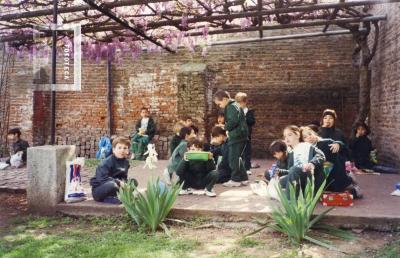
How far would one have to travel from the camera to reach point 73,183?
530 centimetres

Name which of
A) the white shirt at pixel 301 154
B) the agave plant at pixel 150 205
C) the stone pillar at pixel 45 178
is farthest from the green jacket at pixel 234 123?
the stone pillar at pixel 45 178

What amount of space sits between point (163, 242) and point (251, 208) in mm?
1273

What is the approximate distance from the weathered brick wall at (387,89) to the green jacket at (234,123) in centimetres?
325

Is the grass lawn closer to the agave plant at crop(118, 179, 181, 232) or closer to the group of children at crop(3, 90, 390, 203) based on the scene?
the agave plant at crop(118, 179, 181, 232)

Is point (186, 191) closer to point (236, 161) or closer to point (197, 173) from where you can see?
point (197, 173)

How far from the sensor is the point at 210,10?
7.52 metres

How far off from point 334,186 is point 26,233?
372 cm

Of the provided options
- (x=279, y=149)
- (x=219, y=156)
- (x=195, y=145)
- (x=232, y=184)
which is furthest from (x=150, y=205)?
(x=219, y=156)

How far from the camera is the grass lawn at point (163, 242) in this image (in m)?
3.63

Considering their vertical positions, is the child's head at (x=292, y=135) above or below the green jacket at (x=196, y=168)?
above

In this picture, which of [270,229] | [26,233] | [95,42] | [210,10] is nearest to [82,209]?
[26,233]

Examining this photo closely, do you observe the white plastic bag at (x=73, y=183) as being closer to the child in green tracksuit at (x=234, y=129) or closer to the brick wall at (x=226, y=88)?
the child in green tracksuit at (x=234, y=129)

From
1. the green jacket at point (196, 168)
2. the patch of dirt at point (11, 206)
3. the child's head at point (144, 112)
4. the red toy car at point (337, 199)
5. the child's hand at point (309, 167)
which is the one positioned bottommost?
the patch of dirt at point (11, 206)

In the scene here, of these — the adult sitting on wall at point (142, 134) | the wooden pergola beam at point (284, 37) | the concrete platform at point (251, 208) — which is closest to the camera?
the concrete platform at point (251, 208)
